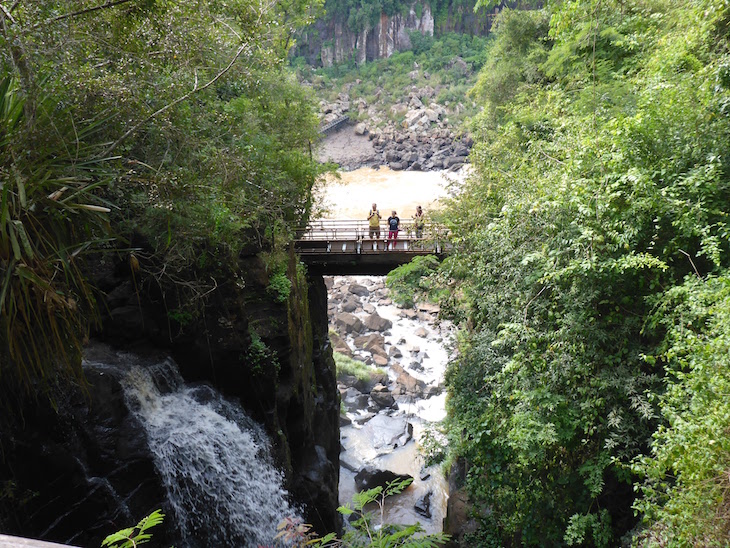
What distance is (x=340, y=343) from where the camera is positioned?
24.5m

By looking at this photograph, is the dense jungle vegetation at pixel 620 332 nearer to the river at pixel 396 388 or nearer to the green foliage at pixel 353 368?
the river at pixel 396 388

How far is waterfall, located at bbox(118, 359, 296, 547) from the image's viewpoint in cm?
727

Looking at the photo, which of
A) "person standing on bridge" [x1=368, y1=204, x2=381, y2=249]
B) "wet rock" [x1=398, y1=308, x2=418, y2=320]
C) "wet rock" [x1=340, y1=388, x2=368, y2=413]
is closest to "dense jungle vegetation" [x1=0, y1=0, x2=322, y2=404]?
"person standing on bridge" [x1=368, y1=204, x2=381, y2=249]

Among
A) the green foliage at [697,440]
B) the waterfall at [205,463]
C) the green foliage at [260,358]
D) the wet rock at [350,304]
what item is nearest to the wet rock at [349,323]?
the wet rock at [350,304]

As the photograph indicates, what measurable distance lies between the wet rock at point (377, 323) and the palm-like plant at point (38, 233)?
2184 cm

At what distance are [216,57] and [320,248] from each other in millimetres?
6884

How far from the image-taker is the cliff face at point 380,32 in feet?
217

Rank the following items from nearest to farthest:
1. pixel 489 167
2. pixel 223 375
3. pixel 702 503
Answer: pixel 702 503
pixel 223 375
pixel 489 167

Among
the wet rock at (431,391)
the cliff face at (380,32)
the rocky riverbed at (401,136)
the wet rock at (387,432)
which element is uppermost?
the cliff face at (380,32)

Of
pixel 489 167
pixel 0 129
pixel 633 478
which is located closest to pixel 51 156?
pixel 0 129

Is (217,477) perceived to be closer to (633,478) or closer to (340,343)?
(633,478)

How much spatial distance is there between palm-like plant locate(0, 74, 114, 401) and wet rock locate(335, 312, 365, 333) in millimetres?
21333

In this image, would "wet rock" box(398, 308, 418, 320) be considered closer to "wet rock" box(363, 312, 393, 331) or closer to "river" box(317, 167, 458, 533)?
"river" box(317, 167, 458, 533)

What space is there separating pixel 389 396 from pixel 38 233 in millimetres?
17316
